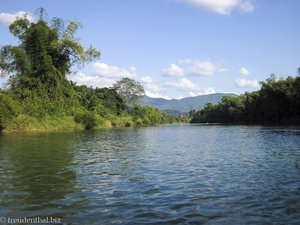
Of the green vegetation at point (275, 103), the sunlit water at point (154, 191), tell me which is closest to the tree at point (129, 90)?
the green vegetation at point (275, 103)

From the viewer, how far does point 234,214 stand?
354 inches

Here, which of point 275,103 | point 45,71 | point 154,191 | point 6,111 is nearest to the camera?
point 154,191

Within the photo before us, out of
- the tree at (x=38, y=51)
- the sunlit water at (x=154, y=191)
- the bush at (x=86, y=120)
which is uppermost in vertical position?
the tree at (x=38, y=51)

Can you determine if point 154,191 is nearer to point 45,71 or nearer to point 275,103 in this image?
point 45,71

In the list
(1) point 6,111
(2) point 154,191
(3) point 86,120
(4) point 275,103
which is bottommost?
(2) point 154,191

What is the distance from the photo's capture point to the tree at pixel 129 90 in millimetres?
120250

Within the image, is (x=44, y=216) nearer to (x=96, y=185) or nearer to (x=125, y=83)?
(x=96, y=185)

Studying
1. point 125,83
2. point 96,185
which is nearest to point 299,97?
point 125,83

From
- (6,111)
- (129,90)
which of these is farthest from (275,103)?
(6,111)

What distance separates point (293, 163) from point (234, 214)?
10.0 metres

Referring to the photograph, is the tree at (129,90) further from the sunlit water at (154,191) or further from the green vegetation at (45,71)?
the sunlit water at (154,191)

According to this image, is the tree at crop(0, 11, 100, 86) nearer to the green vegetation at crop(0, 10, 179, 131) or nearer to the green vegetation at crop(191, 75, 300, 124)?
the green vegetation at crop(0, 10, 179, 131)

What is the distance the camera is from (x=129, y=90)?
121875 millimetres

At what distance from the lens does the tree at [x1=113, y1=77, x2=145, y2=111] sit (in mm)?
120250
